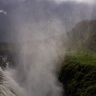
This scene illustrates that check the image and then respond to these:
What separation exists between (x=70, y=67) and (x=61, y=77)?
6115mm

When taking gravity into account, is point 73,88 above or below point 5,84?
above

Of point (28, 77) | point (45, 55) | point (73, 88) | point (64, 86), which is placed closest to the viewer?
point (73, 88)

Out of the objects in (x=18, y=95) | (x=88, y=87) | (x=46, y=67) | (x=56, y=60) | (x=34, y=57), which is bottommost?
(x=18, y=95)

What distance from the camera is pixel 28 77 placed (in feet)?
378

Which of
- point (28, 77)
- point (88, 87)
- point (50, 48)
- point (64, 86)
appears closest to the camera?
point (88, 87)

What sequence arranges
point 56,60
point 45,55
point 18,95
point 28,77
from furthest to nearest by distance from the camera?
point 45,55 < point 56,60 < point 28,77 < point 18,95

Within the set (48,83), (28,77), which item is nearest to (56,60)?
(28,77)

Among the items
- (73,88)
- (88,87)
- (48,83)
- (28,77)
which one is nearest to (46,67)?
(28,77)

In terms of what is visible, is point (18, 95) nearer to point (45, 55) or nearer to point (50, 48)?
point (45, 55)

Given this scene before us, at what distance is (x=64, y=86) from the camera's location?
99625 millimetres

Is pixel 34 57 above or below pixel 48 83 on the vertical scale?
above

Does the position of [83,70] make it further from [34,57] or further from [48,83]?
[34,57]

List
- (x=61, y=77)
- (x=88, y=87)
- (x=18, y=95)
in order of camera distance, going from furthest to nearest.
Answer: (x=61, y=77) → (x=88, y=87) → (x=18, y=95)

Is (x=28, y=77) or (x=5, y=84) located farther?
(x=28, y=77)
